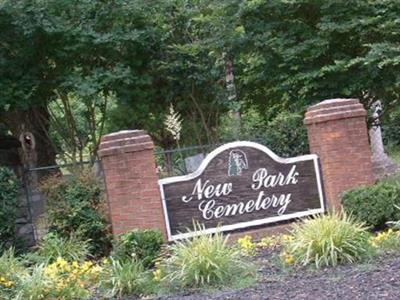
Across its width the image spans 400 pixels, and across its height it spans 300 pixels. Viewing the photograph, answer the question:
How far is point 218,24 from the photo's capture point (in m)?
12.4

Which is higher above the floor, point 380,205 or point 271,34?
point 271,34

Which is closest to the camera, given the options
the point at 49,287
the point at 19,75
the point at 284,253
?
the point at 49,287

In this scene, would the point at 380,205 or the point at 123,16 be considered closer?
the point at 380,205

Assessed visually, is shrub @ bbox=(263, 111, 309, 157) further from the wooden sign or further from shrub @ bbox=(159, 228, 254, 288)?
shrub @ bbox=(159, 228, 254, 288)

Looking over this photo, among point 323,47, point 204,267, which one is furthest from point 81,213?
point 323,47

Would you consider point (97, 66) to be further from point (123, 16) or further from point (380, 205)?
point (380, 205)

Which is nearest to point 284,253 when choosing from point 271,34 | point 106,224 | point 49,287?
point 49,287

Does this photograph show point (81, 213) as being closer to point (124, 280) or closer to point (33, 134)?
point (124, 280)

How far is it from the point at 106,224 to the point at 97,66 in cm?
532

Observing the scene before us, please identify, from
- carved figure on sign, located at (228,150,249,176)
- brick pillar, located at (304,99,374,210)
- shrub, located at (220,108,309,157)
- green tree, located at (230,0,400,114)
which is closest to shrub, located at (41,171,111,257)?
carved figure on sign, located at (228,150,249,176)

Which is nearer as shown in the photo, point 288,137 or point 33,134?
point 288,137

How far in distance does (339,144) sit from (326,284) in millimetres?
4388

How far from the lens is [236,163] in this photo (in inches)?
372

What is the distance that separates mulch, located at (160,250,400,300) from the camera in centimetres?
541
